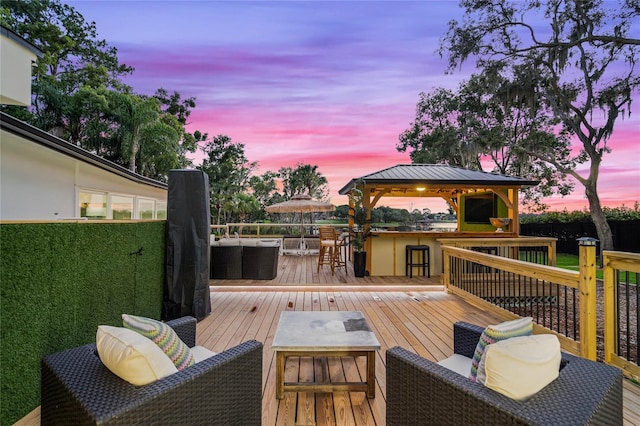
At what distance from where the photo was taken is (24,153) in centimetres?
547

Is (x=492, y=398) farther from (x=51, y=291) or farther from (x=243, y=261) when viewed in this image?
(x=243, y=261)

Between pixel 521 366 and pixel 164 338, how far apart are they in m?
1.71

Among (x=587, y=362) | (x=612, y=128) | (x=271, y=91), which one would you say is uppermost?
(x=271, y=91)

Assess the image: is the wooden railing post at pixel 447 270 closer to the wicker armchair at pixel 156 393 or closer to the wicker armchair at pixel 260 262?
the wicker armchair at pixel 260 262

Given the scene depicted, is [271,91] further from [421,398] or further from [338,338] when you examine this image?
A: [421,398]

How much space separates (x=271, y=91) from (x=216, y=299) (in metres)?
6.83

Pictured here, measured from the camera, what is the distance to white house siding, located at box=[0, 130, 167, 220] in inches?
201

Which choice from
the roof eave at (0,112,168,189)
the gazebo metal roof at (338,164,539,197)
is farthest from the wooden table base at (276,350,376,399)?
the gazebo metal roof at (338,164,539,197)

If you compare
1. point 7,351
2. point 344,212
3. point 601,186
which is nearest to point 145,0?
point 7,351

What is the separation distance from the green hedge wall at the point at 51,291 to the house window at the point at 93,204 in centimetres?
496

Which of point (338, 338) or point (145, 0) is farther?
point (145, 0)

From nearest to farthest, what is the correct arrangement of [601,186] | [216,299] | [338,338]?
[338,338]
[216,299]
[601,186]

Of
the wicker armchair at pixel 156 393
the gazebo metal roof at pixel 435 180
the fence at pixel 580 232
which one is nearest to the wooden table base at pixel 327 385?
the wicker armchair at pixel 156 393

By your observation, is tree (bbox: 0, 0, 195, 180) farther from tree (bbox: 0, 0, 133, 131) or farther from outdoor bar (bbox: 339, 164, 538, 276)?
outdoor bar (bbox: 339, 164, 538, 276)
